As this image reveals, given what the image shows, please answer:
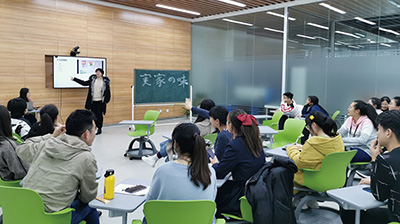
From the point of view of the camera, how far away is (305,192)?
345 cm

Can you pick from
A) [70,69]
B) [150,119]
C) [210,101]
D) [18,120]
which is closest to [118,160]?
[150,119]

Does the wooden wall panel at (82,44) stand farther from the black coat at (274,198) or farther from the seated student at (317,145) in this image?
the black coat at (274,198)

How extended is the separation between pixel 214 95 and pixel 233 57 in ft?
5.43

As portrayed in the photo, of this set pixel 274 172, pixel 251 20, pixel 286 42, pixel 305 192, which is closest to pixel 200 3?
pixel 251 20

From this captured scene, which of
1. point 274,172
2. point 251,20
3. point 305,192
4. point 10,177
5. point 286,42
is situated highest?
point 251,20

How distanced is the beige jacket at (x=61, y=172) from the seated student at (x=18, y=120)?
220 cm

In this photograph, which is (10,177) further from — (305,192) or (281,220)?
(305,192)

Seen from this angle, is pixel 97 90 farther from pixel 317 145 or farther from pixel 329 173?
pixel 329 173

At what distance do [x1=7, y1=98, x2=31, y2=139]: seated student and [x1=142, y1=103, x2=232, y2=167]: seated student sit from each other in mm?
1895

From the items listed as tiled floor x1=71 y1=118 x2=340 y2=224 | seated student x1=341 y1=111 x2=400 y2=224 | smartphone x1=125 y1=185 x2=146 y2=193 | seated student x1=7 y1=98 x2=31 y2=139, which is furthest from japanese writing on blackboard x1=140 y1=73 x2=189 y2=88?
seated student x1=341 y1=111 x2=400 y2=224

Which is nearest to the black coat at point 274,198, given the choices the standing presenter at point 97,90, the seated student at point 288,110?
the seated student at point 288,110

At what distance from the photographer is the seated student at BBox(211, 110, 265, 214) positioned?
9.17 ft

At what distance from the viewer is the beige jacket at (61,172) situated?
222 centimetres

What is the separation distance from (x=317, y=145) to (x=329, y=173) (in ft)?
0.97
